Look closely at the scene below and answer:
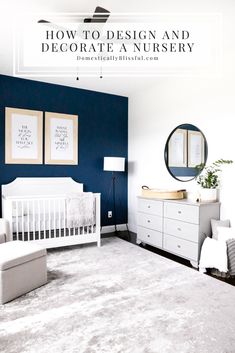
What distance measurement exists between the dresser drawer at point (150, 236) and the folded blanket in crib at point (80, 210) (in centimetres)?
83

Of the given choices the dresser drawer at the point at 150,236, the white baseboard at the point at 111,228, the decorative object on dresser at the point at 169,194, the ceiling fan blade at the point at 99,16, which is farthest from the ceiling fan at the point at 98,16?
the white baseboard at the point at 111,228

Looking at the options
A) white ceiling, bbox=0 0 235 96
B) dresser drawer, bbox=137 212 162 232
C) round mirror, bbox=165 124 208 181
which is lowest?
dresser drawer, bbox=137 212 162 232

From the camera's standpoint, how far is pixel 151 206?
380 cm

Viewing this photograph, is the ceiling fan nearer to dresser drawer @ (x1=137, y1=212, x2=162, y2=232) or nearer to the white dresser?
the white dresser

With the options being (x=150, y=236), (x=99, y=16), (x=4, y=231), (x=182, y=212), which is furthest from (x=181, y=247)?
(x=99, y=16)

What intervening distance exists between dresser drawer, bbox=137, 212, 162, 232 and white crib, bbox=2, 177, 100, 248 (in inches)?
27.2

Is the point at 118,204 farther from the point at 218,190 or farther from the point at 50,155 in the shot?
the point at 218,190

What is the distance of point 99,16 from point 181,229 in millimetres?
2486

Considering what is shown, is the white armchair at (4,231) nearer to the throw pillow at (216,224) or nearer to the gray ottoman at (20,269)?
the gray ottoman at (20,269)

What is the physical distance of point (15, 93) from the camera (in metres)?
3.93

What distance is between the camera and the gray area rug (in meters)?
1.68

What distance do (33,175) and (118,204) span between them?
167 cm

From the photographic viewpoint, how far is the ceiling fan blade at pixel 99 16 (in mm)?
2013

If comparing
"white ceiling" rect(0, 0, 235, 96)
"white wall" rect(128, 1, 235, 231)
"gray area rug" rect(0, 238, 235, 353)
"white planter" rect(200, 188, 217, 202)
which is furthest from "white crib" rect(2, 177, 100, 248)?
"white ceiling" rect(0, 0, 235, 96)
